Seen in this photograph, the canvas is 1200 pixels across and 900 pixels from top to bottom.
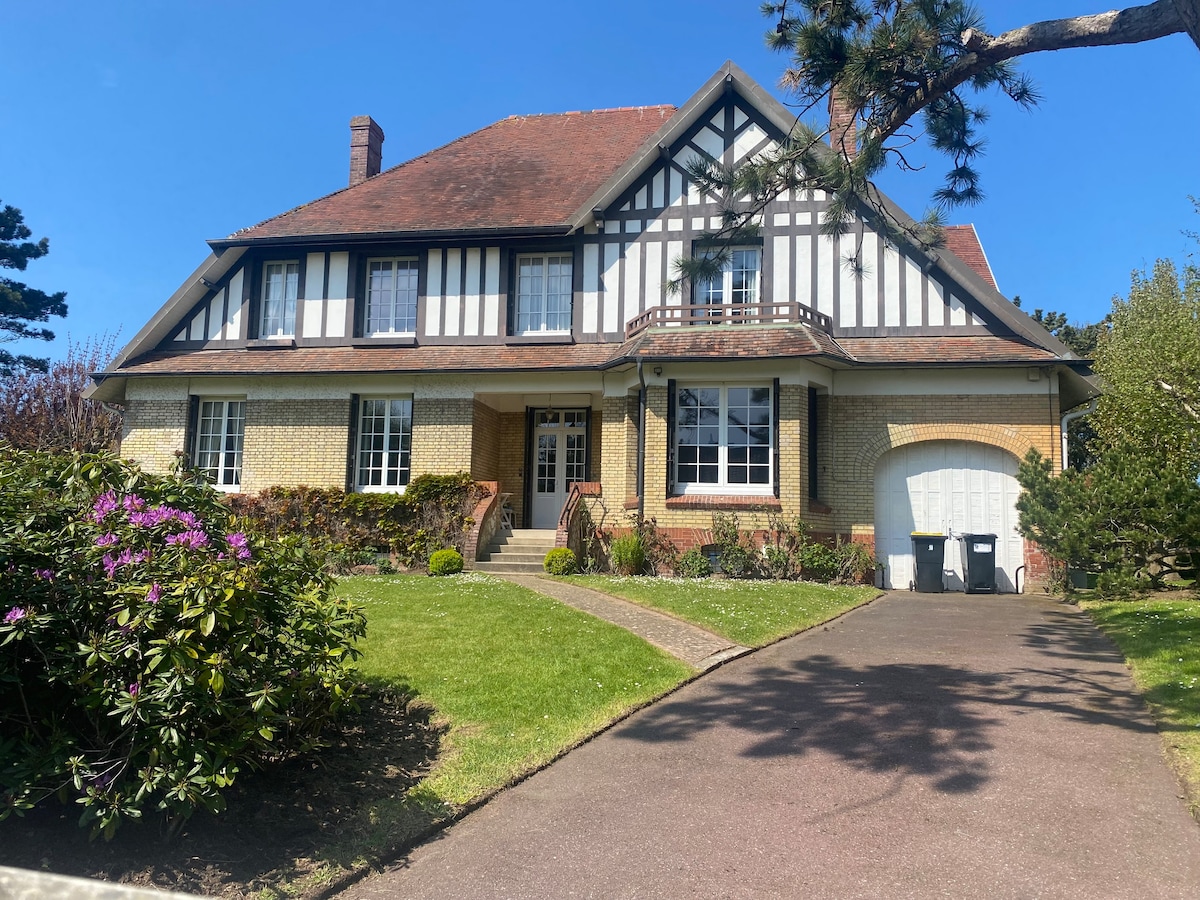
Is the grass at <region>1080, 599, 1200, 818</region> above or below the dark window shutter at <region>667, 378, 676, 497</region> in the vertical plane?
below

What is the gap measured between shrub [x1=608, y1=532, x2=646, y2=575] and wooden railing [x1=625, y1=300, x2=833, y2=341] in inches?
160

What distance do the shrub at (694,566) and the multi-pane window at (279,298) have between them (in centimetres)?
1014

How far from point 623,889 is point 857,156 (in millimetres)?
6273

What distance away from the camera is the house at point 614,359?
599 inches

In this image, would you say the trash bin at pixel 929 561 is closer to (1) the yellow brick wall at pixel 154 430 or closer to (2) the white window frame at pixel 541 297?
(2) the white window frame at pixel 541 297

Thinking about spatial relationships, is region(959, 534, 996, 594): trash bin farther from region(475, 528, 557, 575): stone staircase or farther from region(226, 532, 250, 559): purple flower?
region(226, 532, 250, 559): purple flower

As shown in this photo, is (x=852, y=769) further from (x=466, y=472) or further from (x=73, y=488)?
(x=466, y=472)

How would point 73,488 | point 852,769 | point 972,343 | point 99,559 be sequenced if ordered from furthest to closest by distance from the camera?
point 972,343
point 852,769
point 73,488
point 99,559

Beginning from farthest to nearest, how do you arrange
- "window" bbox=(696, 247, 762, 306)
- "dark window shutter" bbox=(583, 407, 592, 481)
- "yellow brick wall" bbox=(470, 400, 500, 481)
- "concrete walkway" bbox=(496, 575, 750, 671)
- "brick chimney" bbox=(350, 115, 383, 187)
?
"brick chimney" bbox=(350, 115, 383, 187) → "dark window shutter" bbox=(583, 407, 592, 481) → "yellow brick wall" bbox=(470, 400, 500, 481) → "window" bbox=(696, 247, 762, 306) → "concrete walkway" bbox=(496, 575, 750, 671)

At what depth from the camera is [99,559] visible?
13.4 feet

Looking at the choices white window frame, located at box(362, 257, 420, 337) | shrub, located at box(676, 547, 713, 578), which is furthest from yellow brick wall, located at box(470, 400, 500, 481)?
shrub, located at box(676, 547, 713, 578)

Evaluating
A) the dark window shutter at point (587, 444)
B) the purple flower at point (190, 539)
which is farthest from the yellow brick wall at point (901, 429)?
the purple flower at point (190, 539)

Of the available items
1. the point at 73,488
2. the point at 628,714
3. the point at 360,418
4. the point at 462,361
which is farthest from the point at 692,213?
the point at 73,488

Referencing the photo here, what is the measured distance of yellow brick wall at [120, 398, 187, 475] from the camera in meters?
17.8
